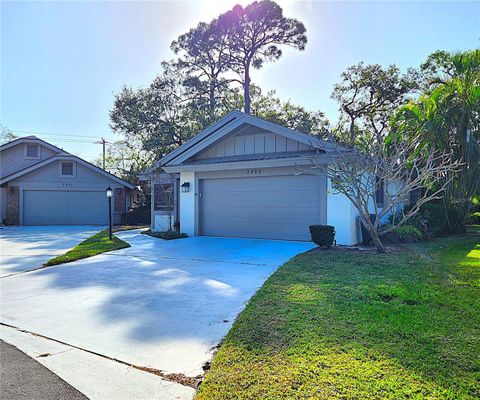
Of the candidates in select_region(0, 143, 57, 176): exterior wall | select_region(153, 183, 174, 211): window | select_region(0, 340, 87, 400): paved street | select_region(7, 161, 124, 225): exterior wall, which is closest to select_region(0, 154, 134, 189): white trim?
select_region(7, 161, 124, 225): exterior wall

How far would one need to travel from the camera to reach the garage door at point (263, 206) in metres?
11.5

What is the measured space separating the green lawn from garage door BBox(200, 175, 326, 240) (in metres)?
4.98

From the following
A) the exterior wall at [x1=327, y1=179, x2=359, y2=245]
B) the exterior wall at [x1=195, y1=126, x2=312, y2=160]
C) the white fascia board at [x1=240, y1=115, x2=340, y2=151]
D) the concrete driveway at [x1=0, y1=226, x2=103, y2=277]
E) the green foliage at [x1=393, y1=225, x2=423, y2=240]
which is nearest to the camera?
the concrete driveway at [x1=0, y1=226, x2=103, y2=277]

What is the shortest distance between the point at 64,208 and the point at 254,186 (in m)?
15.2

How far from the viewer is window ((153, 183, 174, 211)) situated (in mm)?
15745

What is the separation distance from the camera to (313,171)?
1097 centimetres

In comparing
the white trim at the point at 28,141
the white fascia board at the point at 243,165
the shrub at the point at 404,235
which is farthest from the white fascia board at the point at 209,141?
the white trim at the point at 28,141

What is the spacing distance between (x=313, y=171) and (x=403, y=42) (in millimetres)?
6930

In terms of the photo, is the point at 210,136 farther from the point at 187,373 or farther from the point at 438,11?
the point at 187,373

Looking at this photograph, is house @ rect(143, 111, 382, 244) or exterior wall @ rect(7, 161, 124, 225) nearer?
house @ rect(143, 111, 382, 244)

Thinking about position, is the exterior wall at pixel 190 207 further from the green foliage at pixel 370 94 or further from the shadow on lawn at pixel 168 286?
the green foliage at pixel 370 94

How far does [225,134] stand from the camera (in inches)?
520

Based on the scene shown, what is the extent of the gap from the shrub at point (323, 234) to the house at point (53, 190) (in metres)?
16.7

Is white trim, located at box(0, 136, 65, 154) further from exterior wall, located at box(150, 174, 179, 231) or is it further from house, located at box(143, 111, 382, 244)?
house, located at box(143, 111, 382, 244)
